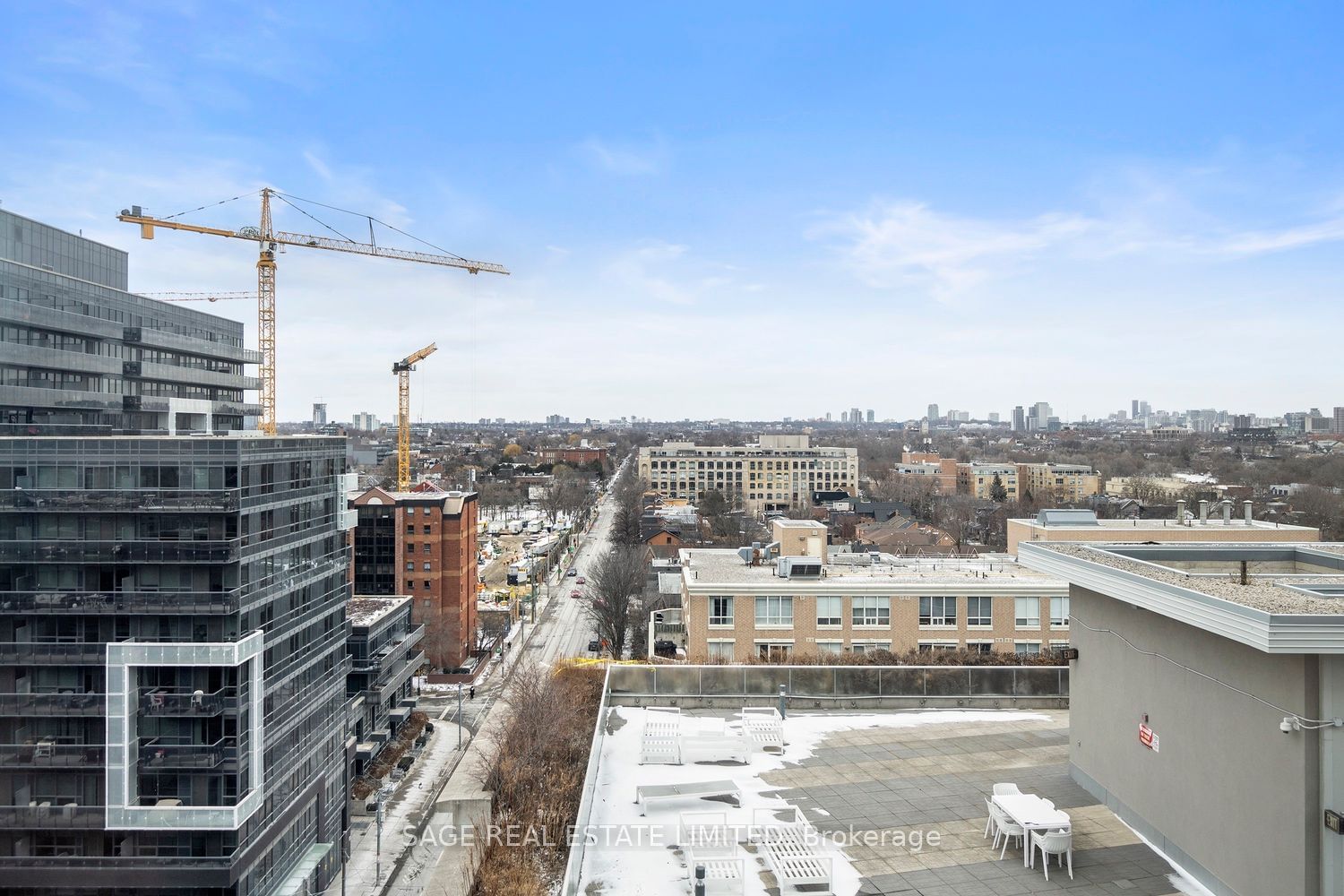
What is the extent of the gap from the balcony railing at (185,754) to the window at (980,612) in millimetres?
24670

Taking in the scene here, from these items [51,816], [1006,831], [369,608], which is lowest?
[51,816]

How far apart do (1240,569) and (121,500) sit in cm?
2758

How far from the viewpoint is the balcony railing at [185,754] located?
2600cm

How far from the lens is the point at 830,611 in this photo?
32844 mm

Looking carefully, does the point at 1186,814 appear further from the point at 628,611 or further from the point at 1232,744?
the point at 628,611

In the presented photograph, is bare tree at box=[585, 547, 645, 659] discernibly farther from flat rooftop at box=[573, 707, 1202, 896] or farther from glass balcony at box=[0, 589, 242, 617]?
flat rooftop at box=[573, 707, 1202, 896]

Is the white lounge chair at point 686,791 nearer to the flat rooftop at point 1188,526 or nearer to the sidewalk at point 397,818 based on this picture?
the flat rooftop at point 1188,526

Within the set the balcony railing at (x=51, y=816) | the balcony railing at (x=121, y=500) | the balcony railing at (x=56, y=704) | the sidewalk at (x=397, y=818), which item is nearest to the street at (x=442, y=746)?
the sidewalk at (x=397, y=818)

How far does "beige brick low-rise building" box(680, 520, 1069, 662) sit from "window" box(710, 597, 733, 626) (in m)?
0.03

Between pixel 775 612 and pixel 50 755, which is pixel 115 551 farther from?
pixel 775 612

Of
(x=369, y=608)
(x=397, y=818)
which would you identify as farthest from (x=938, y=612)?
(x=369, y=608)

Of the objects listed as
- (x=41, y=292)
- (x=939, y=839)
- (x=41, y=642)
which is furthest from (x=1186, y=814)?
(x=41, y=292)

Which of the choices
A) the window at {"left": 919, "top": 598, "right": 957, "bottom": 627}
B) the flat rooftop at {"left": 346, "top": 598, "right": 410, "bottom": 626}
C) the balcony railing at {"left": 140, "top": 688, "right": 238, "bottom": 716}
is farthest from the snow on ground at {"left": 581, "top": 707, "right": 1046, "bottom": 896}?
the flat rooftop at {"left": 346, "top": 598, "right": 410, "bottom": 626}

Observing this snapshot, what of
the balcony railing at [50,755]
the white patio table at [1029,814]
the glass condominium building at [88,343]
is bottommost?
the balcony railing at [50,755]
